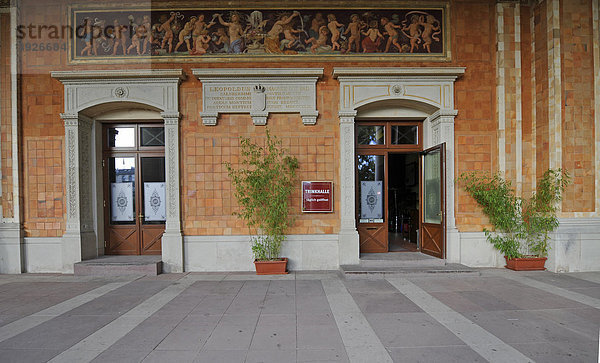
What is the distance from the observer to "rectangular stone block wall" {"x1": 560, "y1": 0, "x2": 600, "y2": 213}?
6.32 m

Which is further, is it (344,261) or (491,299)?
(344,261)

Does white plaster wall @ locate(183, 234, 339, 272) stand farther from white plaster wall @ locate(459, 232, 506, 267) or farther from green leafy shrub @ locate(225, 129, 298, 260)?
white plaster wall @ locate(459, 232, 506, 267)

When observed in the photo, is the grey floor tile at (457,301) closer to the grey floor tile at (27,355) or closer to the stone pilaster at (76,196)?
the grey floor tile at (27,355)

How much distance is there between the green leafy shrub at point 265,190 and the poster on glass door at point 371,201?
6.11 feet

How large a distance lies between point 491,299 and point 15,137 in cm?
997

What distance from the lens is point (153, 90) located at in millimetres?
6664

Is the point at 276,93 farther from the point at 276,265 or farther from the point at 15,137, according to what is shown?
the point at 15,137

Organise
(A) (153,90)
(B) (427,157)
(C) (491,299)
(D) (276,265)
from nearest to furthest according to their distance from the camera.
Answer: (C) (491,299)
(D) (276,265)
(A) (153,90)
(B) (427,157)

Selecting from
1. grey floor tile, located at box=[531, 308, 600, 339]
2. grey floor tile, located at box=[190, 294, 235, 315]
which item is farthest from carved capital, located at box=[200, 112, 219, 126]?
grey floor tile, located at box=[531, 308, 600, 339]

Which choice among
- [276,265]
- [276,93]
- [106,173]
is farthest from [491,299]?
[106,173]

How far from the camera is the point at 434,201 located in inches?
274

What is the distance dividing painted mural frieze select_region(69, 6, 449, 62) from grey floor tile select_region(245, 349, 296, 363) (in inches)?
232

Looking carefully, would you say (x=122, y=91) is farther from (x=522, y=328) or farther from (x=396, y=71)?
(x=522, y=328)

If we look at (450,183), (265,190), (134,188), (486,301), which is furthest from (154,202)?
(486,301)
